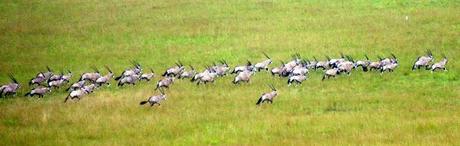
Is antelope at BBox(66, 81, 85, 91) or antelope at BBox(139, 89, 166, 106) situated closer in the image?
antelope at BBox(139, 89, 166, 106)

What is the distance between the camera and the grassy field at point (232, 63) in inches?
967

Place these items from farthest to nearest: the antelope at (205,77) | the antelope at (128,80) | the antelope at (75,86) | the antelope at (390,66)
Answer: the antelope at (390,66), the antelope at (128,80), the antelope at (205,77), the antelope at (75,86)

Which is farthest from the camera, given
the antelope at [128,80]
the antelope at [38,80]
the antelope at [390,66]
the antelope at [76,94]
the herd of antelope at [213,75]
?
the antelope at [38,80]

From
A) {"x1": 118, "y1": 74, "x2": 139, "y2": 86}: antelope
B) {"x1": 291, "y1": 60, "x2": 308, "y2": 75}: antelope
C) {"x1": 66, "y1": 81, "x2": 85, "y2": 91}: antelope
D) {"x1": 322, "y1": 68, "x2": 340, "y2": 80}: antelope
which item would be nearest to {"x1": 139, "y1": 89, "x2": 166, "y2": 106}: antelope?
{"x1": 66, "y1": 81, "x2": 85, "y2": 91}: antelope

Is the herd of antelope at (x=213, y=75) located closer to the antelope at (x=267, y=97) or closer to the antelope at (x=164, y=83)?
the antelope at (x=164, y=83)

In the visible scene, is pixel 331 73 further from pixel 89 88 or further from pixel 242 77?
pixel 89 88

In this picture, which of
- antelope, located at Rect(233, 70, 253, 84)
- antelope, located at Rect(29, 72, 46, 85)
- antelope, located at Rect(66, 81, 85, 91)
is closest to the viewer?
antelope, located at Rect(66, 81, 85, 91)

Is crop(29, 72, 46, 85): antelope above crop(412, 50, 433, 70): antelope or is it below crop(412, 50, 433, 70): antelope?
Result: below

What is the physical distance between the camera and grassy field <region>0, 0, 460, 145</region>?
24562mm

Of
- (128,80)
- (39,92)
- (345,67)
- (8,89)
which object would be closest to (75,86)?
(39,92)

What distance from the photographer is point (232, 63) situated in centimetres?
4138

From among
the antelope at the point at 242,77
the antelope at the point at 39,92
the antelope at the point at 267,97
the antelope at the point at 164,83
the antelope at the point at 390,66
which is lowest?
the antelope at the point at 267,97

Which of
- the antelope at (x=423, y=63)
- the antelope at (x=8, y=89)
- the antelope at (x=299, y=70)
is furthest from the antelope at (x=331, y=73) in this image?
the antelope at (x=8, y=89)

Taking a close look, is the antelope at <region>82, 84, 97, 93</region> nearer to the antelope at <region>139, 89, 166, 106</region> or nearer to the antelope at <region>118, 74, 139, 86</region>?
the antelope at <region>118, 74, 139, 86</region>
